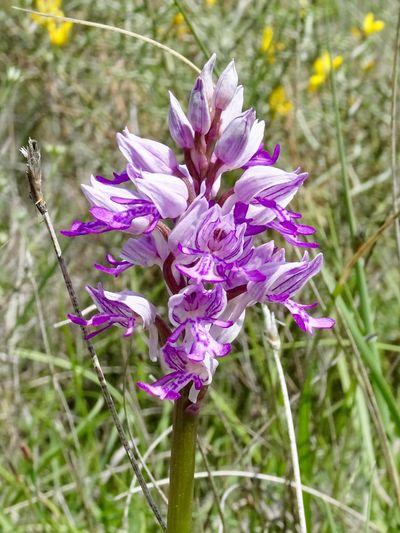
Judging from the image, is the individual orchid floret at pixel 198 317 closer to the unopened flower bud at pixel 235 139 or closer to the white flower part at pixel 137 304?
the white flower part at pixel 137 304

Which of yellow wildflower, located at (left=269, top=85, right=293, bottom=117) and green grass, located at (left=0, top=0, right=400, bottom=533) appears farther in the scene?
yellow wildflower, located at (left=269, top=85, right=293, bottom=117)

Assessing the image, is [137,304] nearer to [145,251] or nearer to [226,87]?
[145,251]

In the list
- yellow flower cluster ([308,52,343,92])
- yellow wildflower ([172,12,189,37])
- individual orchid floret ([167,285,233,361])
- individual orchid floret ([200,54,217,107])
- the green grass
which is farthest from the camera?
yellow flower cluster ([308,52,343,92])

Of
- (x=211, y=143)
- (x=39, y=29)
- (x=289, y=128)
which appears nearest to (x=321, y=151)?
(x=289, y=128)

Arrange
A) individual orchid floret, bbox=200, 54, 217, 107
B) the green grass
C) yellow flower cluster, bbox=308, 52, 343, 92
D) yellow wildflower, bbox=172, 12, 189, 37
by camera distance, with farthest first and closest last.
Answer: yellow flower cluster, bbox=308, 52, 343, 92, yellow wildflower, bbox=172, 12, 189, 37, the green grass, individual orchid floret, bbox=200, 54, 217, 107

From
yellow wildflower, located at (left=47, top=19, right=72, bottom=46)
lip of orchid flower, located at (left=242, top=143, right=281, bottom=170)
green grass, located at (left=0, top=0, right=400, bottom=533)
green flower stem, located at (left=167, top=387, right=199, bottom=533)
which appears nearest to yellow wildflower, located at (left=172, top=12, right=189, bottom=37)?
green grass, located at (left=0, top=0, right=400, bottom=533)

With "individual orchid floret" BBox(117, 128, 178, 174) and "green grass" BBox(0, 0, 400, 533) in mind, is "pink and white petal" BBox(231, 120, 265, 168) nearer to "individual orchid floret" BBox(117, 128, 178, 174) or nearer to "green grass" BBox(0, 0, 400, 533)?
"individual orchid floret" BBox(117, 128, 178, 174)
